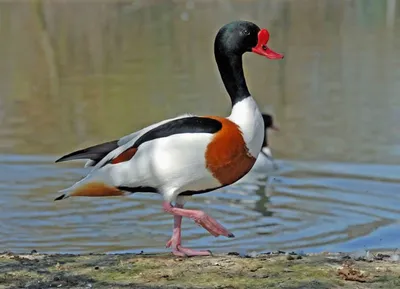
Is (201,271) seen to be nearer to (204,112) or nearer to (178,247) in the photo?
(178,247)

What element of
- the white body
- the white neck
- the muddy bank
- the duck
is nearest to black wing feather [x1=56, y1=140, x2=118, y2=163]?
the duck

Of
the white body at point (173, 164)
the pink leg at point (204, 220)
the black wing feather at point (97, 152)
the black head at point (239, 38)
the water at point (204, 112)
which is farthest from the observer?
the water at point (204, 112)

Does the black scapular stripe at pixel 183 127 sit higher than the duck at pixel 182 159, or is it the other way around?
the black scapular stripe at pixel 183 127

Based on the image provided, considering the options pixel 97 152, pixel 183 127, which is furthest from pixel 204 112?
pixel 183 127

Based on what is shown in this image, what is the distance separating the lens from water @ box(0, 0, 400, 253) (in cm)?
821

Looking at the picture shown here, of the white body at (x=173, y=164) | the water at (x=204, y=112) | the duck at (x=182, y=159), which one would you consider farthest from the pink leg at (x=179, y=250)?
the water at (x=204, y=112)

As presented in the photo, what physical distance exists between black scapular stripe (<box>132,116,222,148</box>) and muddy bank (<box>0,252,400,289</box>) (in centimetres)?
69

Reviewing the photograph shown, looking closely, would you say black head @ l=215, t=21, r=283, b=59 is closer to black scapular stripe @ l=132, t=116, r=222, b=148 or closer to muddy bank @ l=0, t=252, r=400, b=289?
black scapular stripe @ l=132, t=116, r=222, b=148

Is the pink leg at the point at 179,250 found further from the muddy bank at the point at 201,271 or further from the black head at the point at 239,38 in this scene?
the black head at the point at 239,38

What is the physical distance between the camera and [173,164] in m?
5.47

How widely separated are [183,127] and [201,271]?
0.90 meters

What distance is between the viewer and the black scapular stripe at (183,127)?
5.51 m

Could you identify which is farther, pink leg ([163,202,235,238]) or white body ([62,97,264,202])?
pink leg ([163,202,235,238])

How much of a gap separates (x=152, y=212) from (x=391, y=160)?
3.41m
